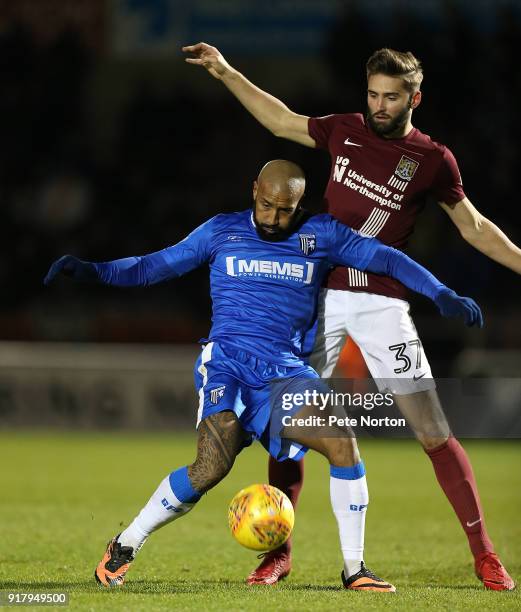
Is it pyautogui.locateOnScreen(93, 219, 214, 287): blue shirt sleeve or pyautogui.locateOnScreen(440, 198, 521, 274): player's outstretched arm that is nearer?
pyautogui.locateOnScreen(93, 219, 214, 287): blue shirt sleeve

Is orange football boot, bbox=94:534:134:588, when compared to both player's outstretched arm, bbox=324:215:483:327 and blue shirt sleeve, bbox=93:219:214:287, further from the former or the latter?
player's outstretched arm, bbox=324:215:483:327

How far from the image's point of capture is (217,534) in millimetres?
7840

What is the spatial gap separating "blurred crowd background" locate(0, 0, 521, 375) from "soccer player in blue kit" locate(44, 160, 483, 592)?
10.7 metres

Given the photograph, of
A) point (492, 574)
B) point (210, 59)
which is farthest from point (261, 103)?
point (492, 574)

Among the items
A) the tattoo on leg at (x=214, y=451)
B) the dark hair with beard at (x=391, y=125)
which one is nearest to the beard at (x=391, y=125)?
the dark hair with beard at (x=391, y=125)

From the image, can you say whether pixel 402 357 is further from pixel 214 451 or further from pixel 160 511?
pixel 160 511

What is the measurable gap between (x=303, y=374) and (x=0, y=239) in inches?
552

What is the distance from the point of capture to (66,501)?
9.56m

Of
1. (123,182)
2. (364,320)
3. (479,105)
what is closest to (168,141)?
(123,182)

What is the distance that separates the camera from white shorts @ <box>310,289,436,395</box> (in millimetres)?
5773

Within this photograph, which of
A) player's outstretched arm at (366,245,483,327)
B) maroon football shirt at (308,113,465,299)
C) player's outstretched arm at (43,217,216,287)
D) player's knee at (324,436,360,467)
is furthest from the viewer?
maroon football shirt at (308,113,465,299)

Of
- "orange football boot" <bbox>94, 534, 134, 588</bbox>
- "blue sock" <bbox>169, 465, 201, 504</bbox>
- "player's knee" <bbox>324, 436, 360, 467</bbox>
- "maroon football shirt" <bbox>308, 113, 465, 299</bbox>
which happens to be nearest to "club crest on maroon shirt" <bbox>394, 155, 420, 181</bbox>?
"maroon football shirt" <bbox>308, 113, 465, 299</bbox>

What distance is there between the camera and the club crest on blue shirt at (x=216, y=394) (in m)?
5.36

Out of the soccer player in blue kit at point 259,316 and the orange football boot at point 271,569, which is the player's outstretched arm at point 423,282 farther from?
the orange football boot at point 271,569
